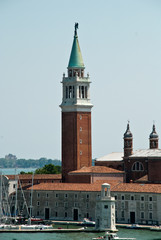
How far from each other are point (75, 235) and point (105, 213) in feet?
12.9

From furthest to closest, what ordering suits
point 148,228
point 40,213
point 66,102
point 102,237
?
point 66,102, point 40,213, point 148,228, point 102,237

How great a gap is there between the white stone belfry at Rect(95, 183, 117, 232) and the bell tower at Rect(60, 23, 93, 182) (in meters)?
18.5

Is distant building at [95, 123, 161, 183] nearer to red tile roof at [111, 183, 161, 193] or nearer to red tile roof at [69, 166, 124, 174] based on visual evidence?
red tile roof at [69, 166, 124, 174]

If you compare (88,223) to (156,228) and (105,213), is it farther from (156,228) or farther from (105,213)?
(156,228)

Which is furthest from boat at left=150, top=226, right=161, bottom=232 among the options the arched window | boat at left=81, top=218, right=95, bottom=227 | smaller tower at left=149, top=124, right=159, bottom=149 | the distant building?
smaller tower at left=149, top=124, right=159, bottom=149

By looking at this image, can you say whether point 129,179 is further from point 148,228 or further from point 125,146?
point 148,228

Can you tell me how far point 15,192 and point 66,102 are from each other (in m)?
→ 13.1

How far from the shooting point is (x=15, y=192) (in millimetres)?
97375

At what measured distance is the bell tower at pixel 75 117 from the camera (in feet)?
326

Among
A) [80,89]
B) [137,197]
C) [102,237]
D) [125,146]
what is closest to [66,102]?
[80,89]

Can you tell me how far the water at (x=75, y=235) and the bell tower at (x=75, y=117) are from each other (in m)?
20.1

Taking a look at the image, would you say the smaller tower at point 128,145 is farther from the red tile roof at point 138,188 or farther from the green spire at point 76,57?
the red tile roof at point 138,188

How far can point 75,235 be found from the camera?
7806cm

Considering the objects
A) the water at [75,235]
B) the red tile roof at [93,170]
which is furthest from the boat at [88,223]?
the red tile roof at [93,170]
